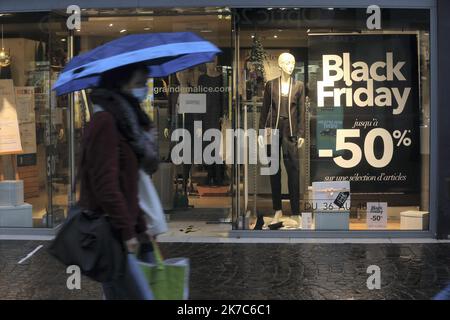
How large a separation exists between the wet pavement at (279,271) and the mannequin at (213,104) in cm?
141

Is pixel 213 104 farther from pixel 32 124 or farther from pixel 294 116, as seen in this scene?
pixel 32 124

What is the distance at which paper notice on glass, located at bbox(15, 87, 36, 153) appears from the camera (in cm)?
830

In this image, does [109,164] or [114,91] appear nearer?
[109,164]

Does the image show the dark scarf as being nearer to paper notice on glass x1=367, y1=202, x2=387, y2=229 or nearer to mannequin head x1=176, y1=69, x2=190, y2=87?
paper notice on glass x1=367, y1=202, x2=387, y2=229

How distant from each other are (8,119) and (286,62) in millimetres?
3752

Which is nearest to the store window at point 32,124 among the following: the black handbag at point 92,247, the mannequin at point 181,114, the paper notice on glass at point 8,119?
the paper notice on glass at point 8,119

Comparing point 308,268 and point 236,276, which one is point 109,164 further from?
point 308,268

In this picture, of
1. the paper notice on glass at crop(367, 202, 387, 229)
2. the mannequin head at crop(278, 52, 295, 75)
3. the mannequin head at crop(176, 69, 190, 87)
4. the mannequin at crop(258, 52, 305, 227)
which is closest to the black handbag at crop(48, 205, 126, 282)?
the mannequin at crop(258, 52, 305, 227)

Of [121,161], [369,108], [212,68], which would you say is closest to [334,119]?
[369,108]

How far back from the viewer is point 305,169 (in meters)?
8.17

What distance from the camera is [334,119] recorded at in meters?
8.07

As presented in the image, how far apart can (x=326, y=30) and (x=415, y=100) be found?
143cm

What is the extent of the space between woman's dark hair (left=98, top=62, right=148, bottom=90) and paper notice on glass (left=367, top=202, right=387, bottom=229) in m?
5.21
